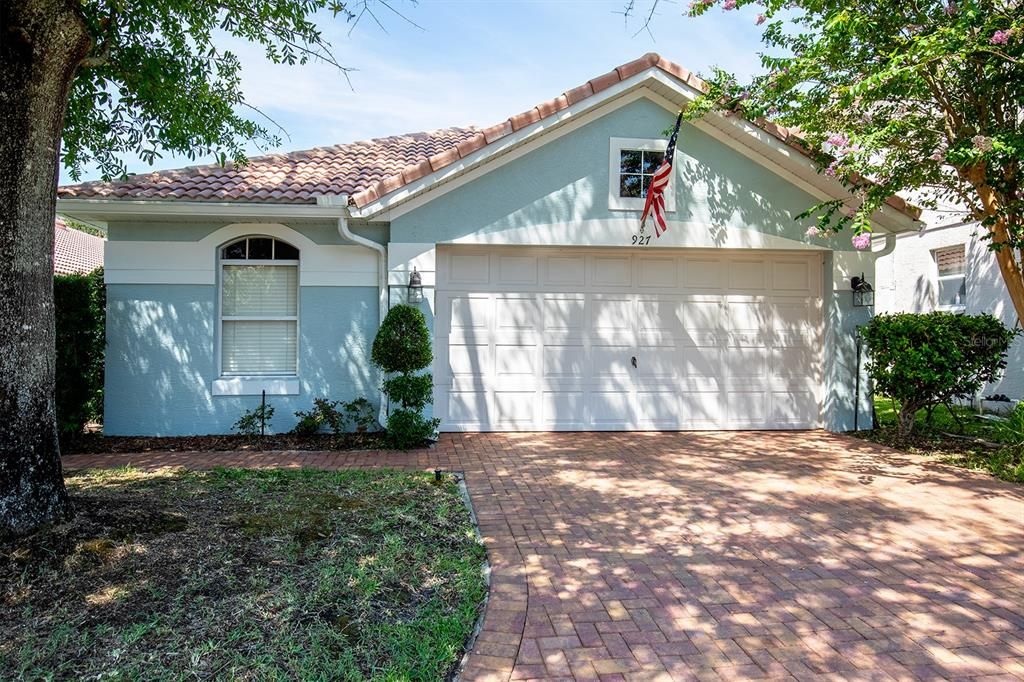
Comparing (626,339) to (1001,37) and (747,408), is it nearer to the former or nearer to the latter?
(747,408)

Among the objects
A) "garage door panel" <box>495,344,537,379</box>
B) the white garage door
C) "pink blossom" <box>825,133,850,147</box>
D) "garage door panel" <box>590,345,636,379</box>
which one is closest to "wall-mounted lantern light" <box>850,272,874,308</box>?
the white garage door

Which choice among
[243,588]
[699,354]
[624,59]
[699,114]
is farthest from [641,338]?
[243,588]

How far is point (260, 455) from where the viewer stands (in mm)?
8508

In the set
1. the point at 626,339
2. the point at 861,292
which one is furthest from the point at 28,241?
the point at 861,292

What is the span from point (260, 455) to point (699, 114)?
280 inches

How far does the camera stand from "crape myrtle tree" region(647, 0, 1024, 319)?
7020mm

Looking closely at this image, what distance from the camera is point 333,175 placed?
32.4 ft

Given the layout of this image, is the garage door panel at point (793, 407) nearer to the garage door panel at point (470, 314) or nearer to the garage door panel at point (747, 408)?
the garage door panel at point (747, 408)

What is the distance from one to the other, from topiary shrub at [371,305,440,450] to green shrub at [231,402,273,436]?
1.75 metres

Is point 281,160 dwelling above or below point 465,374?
above

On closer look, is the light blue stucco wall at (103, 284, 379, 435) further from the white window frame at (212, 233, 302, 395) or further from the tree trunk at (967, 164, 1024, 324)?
the tree trunk at (967, 164, 1024, 324)

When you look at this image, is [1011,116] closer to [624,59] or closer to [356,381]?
[624,59]

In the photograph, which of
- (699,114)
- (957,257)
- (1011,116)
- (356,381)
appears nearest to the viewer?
(1011,116)

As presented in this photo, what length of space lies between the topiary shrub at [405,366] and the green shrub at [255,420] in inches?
68.9
